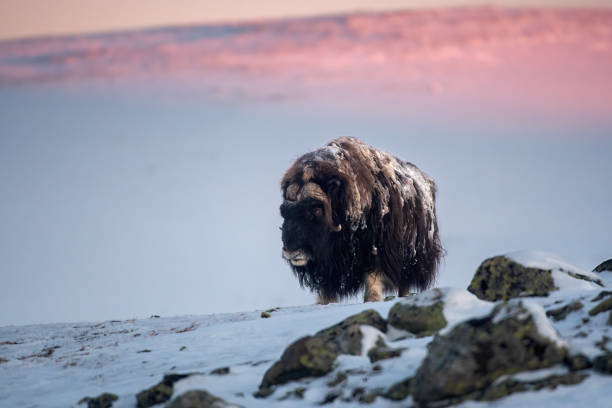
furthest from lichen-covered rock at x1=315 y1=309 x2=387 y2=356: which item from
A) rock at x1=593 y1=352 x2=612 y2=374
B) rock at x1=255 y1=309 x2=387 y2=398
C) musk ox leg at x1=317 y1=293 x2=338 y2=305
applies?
musk ox leg at x1=317 y1=293 x2=338 y2=305

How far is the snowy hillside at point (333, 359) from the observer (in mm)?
4734

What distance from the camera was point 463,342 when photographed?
4.72m

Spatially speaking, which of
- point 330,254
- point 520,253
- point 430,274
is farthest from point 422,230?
point 520,253

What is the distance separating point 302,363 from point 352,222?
4.24 m

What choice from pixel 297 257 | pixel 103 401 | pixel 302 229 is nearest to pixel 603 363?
pixel 103 401

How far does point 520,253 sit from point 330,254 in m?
3.46

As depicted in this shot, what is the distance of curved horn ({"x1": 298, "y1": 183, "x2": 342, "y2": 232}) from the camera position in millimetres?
9445

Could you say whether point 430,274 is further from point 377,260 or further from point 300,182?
point 300,182

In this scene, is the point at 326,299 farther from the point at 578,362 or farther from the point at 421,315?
the point at 578,362

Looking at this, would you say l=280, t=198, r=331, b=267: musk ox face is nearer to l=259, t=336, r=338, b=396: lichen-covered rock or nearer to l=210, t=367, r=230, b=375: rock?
l=210, t=367, r=230, b=375: rock

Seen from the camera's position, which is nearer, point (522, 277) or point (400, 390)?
point (400, 390)

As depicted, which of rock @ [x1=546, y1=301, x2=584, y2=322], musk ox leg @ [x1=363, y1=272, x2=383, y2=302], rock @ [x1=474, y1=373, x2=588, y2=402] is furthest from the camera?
musk ox leg @ [x1=363, y1=272, x2=383, y2=302]

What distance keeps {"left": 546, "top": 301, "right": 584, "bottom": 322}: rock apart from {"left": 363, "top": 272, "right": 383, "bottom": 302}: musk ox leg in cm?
404

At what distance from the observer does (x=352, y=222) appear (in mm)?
9680
